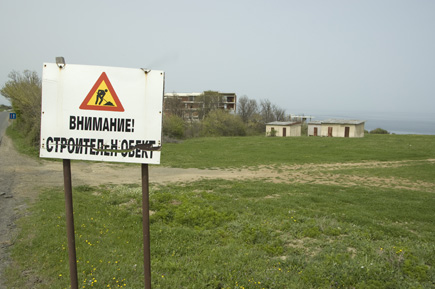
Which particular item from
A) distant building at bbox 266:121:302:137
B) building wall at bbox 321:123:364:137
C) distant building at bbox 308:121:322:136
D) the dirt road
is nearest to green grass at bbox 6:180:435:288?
the dirt road

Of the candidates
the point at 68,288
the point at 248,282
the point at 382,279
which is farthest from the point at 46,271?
the point at 382,279

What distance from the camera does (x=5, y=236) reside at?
6.35 meters

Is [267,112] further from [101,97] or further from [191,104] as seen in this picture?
[101,97]

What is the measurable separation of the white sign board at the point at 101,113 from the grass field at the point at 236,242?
7.41 feet

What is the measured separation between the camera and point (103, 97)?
10.6 feet

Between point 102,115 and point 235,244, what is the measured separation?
3.81 m

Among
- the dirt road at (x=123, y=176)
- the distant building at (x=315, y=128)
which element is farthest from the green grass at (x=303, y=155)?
the distant building at (x=315, y=128)

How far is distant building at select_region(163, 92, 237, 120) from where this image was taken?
236 ft

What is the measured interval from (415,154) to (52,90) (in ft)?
102

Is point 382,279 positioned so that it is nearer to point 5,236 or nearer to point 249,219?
point 249,219

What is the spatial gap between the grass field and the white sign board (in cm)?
226

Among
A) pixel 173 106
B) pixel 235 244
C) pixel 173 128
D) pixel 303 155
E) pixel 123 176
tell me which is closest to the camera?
pixel 235 244

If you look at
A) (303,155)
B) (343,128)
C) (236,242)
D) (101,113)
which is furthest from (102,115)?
(343,128)

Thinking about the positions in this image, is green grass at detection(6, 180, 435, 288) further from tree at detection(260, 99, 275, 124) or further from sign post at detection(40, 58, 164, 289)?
tree at detection(260, 99, 275, 124)
